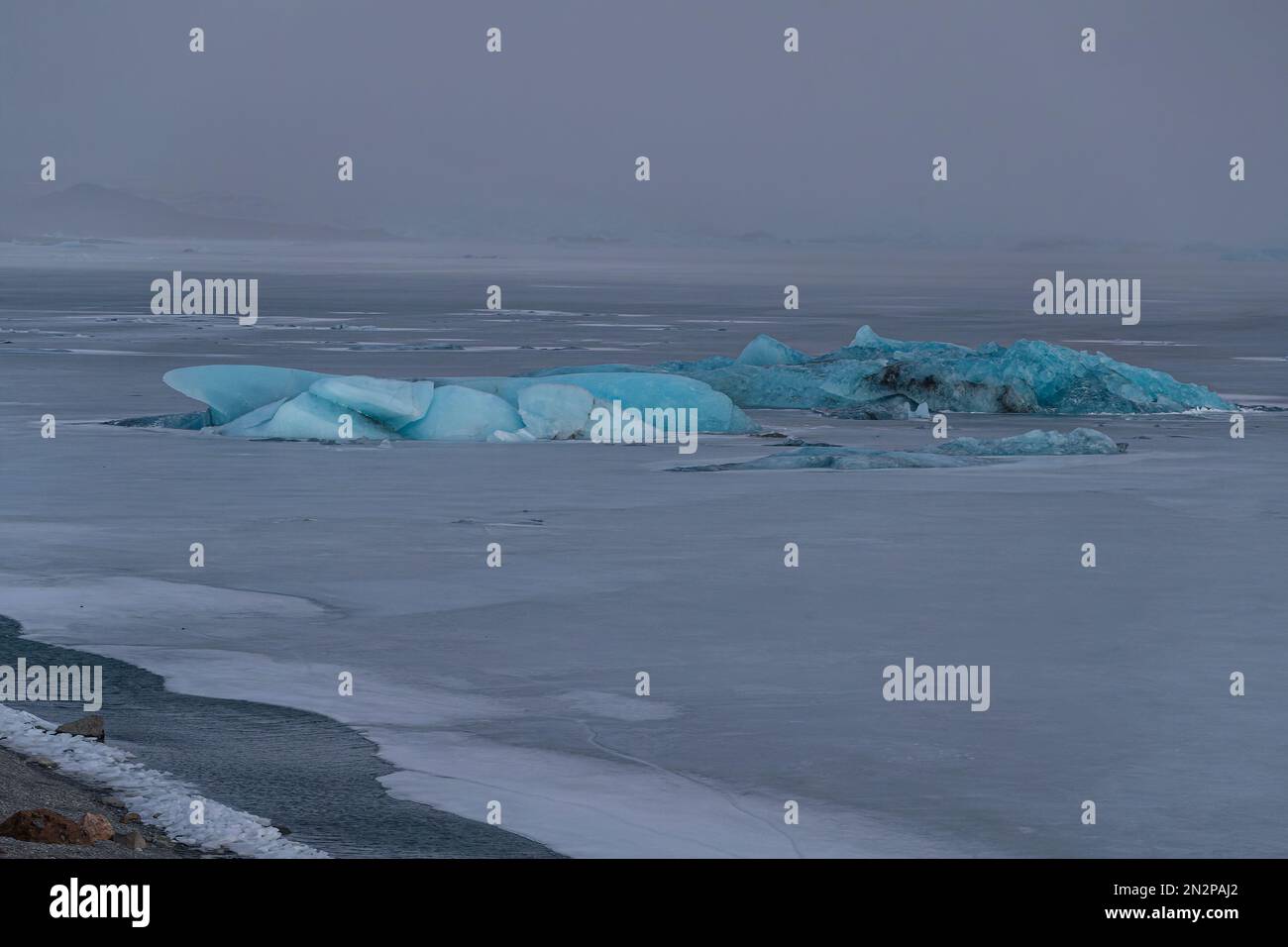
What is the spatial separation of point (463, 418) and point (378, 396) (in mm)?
794

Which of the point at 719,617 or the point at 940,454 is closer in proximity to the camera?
the point at 719,617

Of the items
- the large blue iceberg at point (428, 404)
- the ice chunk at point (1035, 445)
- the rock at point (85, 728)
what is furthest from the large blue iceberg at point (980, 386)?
the rock at point (85, 728)

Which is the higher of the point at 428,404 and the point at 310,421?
the point at 428,404

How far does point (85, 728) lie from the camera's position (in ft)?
19.7

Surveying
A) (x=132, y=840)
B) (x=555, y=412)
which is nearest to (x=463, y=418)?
(x=555, y=412)

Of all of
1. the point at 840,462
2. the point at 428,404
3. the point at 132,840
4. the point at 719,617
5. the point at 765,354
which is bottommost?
the point at 132,840

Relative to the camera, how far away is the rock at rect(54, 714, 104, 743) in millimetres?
5988

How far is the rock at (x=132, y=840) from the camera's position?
4.77 m

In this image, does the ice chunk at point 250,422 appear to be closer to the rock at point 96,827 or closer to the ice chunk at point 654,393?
the ice chunk at point 654,393

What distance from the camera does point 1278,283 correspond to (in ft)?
264

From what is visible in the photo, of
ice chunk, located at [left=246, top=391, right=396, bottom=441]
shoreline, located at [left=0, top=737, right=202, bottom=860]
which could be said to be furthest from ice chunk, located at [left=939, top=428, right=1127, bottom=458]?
shoreline, located at [left=0, top=737, right=202, bottom=860]

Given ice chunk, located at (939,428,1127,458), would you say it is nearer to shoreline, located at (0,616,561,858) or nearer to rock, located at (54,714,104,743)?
shoreline, located at (0,616,561,858)

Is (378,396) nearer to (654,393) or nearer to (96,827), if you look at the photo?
(654,393)
